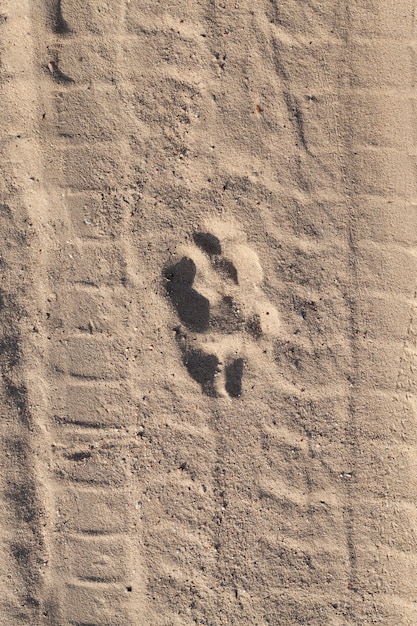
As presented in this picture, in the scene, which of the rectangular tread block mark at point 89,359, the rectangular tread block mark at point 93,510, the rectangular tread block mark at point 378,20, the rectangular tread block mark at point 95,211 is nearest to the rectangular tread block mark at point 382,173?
the rectangular tread block mark at point 378,20

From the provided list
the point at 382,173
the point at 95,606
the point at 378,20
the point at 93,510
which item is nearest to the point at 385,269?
the point at 382,173

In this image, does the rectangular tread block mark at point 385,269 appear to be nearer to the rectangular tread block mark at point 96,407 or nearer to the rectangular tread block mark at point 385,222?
the rectangular tread block mark at point 385,222

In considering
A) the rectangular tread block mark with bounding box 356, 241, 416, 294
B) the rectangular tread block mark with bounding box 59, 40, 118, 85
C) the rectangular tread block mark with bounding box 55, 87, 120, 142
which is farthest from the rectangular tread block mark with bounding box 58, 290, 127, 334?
the rectangular tread block mark with bounding box 356, 241, 416, 294

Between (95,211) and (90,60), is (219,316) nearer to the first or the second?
(95,211)

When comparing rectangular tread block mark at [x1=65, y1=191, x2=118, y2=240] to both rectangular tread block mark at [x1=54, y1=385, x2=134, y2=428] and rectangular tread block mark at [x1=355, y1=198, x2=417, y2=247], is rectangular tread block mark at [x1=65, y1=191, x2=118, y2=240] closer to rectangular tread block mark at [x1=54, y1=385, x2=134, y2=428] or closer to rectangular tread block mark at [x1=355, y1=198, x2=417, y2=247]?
rectangular tread block mark at [x1=54, y1=385, x2=134, y2=428]

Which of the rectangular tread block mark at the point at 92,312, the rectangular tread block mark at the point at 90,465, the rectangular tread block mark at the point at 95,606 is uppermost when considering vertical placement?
the rectangular tread block mark at the point at 92,312

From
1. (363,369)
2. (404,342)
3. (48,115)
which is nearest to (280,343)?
(363,369)
